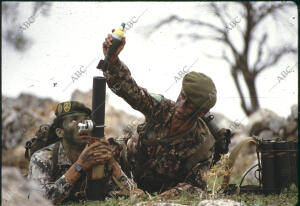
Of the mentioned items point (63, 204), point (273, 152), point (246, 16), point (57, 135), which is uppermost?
point (246, 16)

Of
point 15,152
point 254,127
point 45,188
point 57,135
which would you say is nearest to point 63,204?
point 45,188

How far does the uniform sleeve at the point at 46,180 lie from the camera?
4.68m

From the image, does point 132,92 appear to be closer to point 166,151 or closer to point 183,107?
point 183,107

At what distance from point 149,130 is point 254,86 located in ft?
37.4

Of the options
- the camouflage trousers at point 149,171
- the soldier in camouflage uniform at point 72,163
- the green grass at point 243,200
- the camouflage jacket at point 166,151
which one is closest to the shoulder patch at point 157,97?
the camouflage jacket at point 166,151

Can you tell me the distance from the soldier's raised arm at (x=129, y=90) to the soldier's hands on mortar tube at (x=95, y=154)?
64 centimetres

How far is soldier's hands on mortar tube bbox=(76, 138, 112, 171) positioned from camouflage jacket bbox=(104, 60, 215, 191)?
0.90 metres

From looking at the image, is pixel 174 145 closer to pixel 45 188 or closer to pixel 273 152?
pixel 273 152

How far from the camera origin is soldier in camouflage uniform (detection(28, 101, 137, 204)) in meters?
4.57

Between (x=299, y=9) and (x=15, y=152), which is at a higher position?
(x=299, y=9)

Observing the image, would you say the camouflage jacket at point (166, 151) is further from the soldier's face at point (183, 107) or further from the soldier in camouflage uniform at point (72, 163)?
the soldier in camouflage uniform at point (72, 163)

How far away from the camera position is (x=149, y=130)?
5.52m

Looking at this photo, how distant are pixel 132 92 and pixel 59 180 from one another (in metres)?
1.26

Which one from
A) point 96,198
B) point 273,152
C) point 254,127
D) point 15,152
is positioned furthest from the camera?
point 254,127
